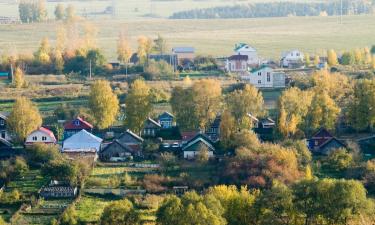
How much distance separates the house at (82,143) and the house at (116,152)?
0.27 m

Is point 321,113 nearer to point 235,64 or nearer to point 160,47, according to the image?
point 235,64

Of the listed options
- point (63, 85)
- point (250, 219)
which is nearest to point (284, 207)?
point (250, 219)

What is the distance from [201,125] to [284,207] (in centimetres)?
788

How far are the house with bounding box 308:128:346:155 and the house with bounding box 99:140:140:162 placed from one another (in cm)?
411

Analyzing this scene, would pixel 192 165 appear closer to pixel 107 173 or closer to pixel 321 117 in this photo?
pixel 107 173

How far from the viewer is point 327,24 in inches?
2149

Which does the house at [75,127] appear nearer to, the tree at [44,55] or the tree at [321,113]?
the tree at [321,113]

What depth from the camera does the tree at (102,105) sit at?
24094 mm

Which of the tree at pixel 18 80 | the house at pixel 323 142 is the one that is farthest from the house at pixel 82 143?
the tree at pixel 18 80

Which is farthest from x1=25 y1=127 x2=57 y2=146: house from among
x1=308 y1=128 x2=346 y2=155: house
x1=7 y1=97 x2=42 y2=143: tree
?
x1=308 y1=128 x2=346 y2=155: house

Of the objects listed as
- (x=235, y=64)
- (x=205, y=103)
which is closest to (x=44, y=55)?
(x=235, y=64)

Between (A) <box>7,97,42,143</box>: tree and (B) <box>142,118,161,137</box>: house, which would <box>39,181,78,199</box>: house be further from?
(B) <box>142,118,161,137</box>: house

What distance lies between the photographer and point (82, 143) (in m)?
22.6

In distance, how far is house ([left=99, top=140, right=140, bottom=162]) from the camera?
72.5ft
